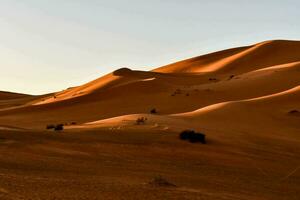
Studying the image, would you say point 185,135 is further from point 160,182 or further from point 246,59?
point 246,59

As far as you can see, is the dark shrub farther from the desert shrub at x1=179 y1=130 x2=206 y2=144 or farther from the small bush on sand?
the small bush on sand

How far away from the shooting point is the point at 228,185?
45.8ft

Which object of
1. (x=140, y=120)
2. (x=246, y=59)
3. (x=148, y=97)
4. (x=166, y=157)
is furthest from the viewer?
(x=246, y=59)

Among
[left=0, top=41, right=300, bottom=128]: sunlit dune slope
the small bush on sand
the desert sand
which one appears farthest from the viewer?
[left=0, top=41, right=300, bottom=128]: sunlit dune slope

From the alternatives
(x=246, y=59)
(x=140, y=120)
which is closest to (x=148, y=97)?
(x=140, y=120)

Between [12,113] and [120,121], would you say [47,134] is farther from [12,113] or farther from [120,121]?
[12,113]

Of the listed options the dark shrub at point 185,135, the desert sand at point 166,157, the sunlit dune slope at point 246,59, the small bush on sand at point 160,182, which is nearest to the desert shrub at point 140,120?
the desert sand at point 166,157

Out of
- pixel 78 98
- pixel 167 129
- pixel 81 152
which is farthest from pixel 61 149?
pixel 78 98

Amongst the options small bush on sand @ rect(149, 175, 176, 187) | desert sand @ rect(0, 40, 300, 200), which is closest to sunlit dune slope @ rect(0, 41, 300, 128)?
desert sand @ rect(0, 40, 300, 200)

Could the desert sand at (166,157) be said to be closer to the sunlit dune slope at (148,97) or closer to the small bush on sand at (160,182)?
Result: the small bush on sand at (160,182)

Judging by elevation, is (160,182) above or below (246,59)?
below

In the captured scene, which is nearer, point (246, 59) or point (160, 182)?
point (160, 182)

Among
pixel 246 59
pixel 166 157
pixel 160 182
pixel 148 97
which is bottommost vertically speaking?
pixel 160 182

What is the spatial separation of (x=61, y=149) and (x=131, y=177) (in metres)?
4.03
